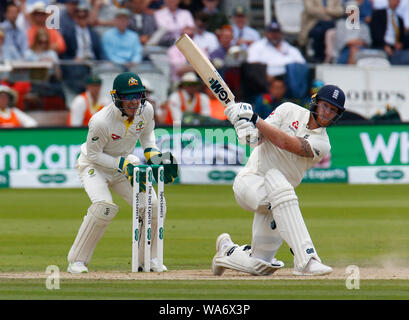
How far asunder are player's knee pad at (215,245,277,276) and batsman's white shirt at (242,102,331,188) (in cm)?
68

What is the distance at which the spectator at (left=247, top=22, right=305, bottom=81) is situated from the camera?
17359mm

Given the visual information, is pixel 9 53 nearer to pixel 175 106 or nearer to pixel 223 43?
pixel 175 106

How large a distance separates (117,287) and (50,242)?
358 cm

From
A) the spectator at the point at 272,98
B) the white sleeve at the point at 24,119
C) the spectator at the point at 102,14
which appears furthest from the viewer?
the spectator at the point at 102,14

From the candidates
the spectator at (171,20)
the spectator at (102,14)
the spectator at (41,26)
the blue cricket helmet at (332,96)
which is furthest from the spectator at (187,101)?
the blue cricket helmet at (332,96)

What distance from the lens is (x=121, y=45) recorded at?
1720 cm

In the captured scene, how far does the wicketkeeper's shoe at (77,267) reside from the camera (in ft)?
25.5

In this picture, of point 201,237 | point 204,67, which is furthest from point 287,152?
point 201,237

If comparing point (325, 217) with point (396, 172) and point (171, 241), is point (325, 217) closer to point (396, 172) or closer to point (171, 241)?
point (171, 241)

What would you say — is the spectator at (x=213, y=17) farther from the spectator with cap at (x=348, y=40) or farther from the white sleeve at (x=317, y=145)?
the white sleeve at (x=317, y=145)

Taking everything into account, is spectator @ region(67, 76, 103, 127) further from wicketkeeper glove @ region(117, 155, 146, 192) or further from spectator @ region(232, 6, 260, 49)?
wicketkeeper glove @ region(117, 155, 146, 192)

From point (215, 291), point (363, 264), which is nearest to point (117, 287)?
point (215, 291)

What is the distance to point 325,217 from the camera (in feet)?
39.3

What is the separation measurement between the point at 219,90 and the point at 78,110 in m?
8.56
